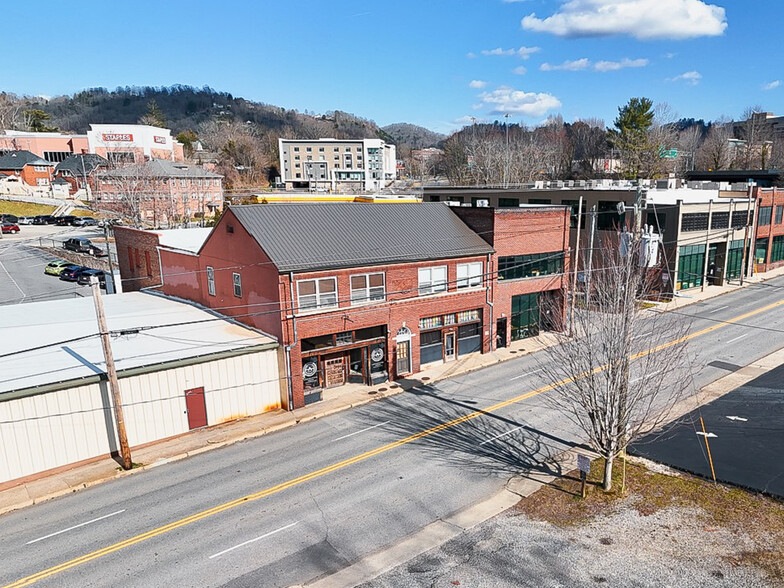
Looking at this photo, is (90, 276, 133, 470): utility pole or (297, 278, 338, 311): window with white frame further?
(297, 278, 338, 311): window with white frame

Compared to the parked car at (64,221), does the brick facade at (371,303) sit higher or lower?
lower

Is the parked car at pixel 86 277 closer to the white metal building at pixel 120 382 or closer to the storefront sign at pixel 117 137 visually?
the white metal building at pixel 120 382

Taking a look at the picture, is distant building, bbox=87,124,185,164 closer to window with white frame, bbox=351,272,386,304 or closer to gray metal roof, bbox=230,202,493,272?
gray metal roof, bbox=230,202,493,272

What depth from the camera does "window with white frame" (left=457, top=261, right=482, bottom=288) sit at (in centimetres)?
3014

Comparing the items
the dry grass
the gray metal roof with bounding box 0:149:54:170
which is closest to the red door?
the dry grass

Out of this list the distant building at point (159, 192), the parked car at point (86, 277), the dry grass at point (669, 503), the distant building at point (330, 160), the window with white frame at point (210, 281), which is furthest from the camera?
the distant building at point (330, 160)

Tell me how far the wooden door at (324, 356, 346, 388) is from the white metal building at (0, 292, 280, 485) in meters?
2.90

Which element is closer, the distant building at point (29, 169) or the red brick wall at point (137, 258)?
the red brick wall at point (137, 258)

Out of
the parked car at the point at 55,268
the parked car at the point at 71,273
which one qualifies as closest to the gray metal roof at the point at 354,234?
the parked car at the point at 71,273

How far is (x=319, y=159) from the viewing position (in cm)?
15212

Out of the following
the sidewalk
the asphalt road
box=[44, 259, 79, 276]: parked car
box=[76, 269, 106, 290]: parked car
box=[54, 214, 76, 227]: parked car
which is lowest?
the sidewalk

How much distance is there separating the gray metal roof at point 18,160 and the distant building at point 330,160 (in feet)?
181

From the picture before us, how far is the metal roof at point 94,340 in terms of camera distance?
64.4 feet

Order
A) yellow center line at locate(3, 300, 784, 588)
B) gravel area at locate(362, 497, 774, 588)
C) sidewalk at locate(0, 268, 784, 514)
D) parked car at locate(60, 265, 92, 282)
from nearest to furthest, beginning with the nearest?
gravel area at locate(362, 497, 774, 588)
yellow center line at locate(3, 300, 784, 588)
sidewalk at locate(0, 268, 784, 514)
parked car at locate(60, 265, 92, 282)
